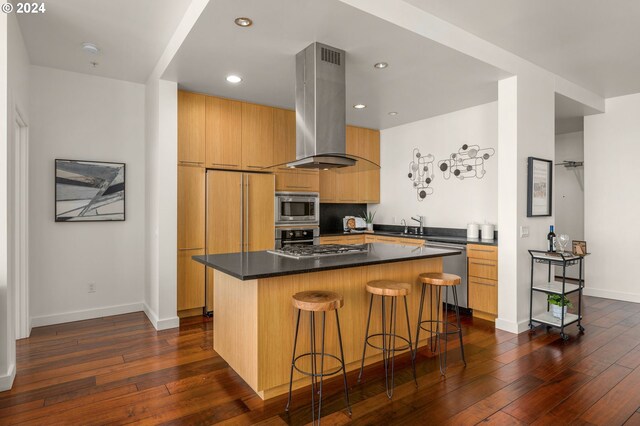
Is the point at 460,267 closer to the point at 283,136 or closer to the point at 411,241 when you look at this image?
the point at 411,241

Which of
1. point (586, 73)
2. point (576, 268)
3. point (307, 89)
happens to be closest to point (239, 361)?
point (307, 89)

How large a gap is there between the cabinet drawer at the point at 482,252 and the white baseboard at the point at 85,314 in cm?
403

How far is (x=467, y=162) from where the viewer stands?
507 centimetres

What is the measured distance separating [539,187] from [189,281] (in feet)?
13.3

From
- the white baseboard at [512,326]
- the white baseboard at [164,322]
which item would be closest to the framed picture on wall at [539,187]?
the white baseboard at [512,326]

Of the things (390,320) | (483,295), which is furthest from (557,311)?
(390,320)

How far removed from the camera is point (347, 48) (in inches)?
122

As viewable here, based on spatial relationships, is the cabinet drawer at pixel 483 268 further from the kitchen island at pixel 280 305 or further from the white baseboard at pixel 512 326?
the kitchen island at pixel 280 305

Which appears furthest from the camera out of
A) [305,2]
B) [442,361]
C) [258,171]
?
[258,171]

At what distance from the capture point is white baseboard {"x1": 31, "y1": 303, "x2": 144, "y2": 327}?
12.9ft

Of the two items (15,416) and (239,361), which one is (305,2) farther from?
(15,416)

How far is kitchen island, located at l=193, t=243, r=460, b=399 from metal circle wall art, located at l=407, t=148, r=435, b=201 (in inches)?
102

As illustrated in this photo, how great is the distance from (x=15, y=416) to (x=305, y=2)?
3162mm

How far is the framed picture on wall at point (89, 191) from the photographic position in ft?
13.3
